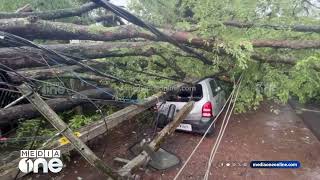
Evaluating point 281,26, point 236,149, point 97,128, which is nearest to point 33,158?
point 97,128

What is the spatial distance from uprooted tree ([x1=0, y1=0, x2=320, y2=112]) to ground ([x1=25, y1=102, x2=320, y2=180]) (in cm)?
140

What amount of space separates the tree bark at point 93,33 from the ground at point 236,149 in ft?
11.2

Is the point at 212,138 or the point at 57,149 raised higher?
the point at 57,149

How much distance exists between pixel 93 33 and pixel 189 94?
3.83 meters

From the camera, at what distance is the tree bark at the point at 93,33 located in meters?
5.52

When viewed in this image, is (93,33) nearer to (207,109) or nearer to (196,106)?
(196,106)

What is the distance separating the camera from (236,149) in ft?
29.0

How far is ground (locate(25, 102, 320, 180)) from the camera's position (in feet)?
24.1

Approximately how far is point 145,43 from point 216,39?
2036 millimetres

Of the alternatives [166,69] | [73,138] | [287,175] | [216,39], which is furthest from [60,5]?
[287,175]

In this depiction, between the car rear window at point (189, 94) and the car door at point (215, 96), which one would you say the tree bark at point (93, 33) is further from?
the car door at point (215, 96)

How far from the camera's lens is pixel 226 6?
8148 millimetres

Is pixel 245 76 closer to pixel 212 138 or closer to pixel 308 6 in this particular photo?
pixel 212 138

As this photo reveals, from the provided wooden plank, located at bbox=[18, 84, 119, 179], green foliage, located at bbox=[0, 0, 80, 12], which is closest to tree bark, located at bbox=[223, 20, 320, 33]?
wooden plank, located at bbox=[18, 84, 119, 179]
